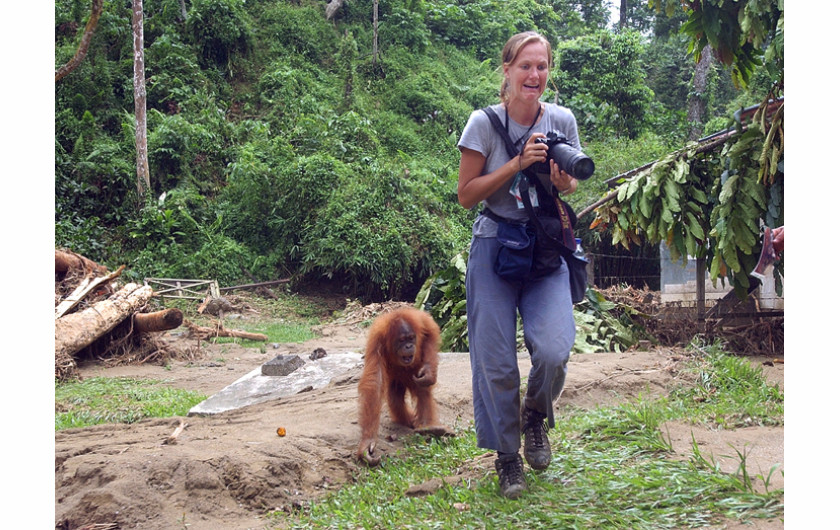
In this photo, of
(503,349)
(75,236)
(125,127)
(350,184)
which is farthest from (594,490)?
(125,127)

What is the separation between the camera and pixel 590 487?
336 cm

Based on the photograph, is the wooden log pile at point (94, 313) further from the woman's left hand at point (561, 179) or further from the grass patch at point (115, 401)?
the woman's left hand at point (561, 179)

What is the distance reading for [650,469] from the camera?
3471 mm

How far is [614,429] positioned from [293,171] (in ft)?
46.2

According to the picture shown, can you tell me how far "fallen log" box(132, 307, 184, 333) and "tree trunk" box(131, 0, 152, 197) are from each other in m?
8.40

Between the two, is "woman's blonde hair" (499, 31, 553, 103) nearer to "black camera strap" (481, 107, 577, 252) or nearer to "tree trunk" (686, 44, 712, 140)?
"black camera strap" (481, 107, 577, 252)

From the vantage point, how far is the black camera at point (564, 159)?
3197 mm

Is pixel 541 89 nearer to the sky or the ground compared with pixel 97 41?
nearer to the ground

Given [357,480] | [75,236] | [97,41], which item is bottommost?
[357,480]

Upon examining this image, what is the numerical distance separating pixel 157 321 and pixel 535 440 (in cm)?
764

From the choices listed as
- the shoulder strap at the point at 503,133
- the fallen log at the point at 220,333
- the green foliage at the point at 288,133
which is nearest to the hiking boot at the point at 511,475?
the shoulder strap at the point at 503,133

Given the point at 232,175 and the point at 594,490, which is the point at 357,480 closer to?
the point at 594,490

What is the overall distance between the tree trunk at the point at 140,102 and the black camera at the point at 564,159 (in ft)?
51.4

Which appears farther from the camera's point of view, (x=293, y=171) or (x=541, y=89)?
(x=293, y=171)
